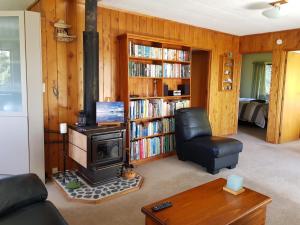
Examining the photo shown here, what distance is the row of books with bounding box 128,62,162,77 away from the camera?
3678 millimetres

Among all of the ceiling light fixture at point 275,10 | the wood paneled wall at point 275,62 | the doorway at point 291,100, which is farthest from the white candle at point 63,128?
the doorway at point 291,100

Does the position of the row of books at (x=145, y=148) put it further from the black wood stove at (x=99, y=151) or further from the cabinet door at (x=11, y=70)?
the cabinet door at (x=11, y=70)

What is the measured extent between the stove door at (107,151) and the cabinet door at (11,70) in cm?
95

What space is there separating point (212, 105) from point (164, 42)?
6.66ft

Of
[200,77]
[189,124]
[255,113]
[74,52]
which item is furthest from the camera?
[255,113]

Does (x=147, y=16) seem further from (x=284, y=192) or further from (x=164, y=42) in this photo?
(x=284, y=192)

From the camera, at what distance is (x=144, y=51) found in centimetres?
377

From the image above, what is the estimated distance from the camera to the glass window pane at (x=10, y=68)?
2.95 meters

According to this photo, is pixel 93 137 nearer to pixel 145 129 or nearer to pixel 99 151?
pixel 99 151

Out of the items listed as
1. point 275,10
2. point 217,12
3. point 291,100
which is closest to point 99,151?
point 217,12

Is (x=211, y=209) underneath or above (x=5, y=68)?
underneath

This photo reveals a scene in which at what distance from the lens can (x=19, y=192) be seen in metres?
1.68

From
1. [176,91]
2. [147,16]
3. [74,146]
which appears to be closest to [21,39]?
[74,146]

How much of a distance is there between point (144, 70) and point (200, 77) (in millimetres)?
2187
